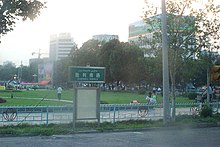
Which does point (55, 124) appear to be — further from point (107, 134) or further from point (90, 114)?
point (107, 134)

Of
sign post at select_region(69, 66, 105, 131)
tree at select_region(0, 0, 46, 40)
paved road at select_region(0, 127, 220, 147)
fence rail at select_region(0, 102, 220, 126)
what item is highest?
tree at select_region(0, 0, 46, 40)

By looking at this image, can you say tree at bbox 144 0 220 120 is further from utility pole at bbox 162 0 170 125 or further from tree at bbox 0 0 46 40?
tree at bbox 0 0 46 40

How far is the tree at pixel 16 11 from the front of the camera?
12.0 meters

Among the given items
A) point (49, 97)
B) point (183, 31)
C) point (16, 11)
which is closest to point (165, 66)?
point (183, 31)

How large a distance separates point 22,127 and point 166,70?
7541 millimetres

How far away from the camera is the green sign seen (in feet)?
55.7

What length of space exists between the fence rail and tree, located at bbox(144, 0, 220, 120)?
78.5 inches

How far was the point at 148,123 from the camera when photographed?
1927 cm

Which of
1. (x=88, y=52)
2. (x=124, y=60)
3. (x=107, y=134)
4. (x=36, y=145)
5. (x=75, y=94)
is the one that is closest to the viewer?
(x=36, y=145)

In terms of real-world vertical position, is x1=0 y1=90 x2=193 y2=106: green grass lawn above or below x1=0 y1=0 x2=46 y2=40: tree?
below

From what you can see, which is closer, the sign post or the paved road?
the paved road

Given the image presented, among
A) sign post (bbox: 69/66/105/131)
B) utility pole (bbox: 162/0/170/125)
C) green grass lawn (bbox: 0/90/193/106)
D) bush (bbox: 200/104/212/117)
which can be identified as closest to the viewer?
sign post (bbox: 69/66/105/131)

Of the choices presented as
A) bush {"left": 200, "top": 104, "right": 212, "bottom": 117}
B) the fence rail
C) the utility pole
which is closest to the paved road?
the fence rail

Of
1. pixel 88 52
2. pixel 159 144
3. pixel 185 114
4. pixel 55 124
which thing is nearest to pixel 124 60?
pixel 88 52
